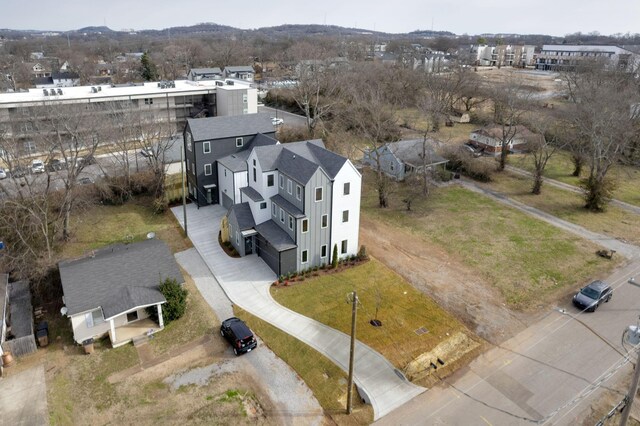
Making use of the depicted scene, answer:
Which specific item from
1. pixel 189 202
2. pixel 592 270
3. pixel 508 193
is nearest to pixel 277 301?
pixel 189 202

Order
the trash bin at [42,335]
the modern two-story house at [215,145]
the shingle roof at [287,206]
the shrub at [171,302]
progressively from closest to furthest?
the trash bin at [42,335]
the shrub at [171,302]
the shingle roof at [287,206]
the modern two-story house at [215,145]

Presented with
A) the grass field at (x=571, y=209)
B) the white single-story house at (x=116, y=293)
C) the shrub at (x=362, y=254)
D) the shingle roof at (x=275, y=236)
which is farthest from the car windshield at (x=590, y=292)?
the white single-story house at (x=116, y=293)

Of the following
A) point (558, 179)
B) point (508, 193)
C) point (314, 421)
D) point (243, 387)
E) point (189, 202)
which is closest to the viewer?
point (314, 421)

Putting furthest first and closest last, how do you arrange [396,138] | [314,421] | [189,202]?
[396,138], [189,202], [314,421]

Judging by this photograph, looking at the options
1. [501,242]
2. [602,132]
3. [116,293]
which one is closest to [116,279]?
[116,293]

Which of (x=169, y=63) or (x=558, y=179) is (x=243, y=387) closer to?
(x=558, y=179)

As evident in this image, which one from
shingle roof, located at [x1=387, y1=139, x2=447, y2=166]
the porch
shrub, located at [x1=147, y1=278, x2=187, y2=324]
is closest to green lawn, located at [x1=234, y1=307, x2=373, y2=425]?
shrub, located at [x1=147, y1=278, x2=187, y2=324]

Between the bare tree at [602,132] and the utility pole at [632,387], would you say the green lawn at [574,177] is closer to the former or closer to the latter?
the bare tree at [602,132]

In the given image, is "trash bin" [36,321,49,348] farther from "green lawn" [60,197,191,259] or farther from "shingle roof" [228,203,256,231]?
"shingle roof" [228,203,256,231]
